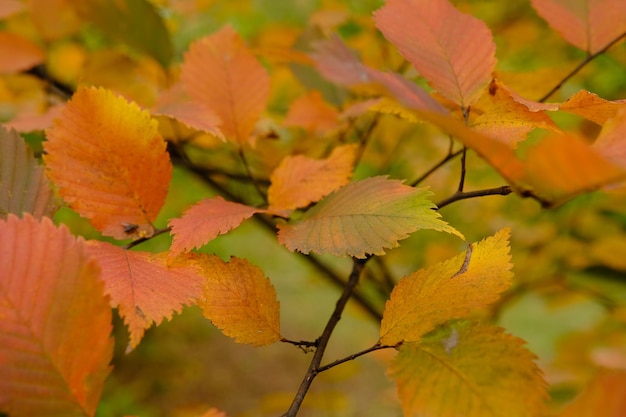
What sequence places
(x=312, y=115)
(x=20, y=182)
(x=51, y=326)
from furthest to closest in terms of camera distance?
(x=312, y=115) < (x=20, y=182) < (x=51, y=326)

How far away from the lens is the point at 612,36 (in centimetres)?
51

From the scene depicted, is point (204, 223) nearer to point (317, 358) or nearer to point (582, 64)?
point (317, 358)

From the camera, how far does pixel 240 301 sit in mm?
365

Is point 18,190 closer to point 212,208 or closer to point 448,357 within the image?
point 212,208

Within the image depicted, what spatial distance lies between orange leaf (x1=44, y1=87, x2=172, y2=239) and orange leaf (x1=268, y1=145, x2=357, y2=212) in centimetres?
10

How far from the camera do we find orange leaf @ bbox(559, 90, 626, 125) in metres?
0.37

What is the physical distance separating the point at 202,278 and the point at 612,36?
1.46 ft

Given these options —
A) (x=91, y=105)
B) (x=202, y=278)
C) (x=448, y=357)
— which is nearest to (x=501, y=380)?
(x=448, y=357)

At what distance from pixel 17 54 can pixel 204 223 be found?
51 cm

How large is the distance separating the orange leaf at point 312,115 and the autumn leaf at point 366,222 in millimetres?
219

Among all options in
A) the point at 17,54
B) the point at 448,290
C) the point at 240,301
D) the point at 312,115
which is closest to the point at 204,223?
the point at 240,301

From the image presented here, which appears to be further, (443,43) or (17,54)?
(17,54)

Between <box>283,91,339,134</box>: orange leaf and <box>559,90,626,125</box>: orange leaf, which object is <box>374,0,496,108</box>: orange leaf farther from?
<box>283,91,339,134</box>: orange leaf

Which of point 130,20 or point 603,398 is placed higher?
point 130,20
